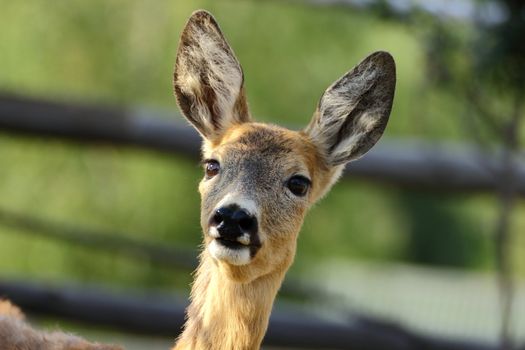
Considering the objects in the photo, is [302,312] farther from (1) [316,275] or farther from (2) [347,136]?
(1) [316,275]

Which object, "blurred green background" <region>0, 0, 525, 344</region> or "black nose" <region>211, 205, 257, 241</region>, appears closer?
"black nose" <region>211, 205, 257, 241</region>

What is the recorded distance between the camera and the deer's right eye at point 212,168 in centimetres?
531

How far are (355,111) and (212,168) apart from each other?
79 centimetres

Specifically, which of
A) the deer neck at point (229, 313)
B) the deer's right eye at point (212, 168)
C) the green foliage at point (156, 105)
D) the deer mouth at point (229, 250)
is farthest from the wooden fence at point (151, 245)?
the deer mouth at point (229, 250)

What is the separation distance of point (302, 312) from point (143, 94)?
633 centimetres

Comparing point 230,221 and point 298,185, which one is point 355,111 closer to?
point 298,185

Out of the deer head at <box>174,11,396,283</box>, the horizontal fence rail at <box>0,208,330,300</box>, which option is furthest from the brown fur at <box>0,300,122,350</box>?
the horizontal fence rail at <box>0,208,330,300</box>


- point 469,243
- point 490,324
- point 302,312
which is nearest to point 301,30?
point 469,243

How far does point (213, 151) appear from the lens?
5398 millimetres

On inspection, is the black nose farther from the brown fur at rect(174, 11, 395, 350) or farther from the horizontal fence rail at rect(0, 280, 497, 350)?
the horizontal fence rail at rect(0, 280, 497, 350)

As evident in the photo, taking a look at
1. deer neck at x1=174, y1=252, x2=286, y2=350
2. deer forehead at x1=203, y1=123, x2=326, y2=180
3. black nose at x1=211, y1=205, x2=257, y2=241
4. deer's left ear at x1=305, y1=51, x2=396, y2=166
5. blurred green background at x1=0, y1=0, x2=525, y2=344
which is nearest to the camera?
black nose at x1=211, y1=205, x2=257, y2=241

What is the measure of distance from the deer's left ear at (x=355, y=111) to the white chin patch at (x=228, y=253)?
991 mm

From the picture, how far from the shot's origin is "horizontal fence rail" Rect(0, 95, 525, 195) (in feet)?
26.6

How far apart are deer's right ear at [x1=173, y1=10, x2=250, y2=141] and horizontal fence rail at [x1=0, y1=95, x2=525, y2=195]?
2373mm
